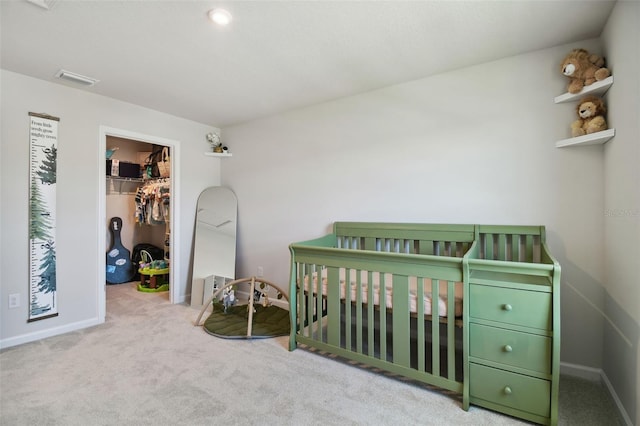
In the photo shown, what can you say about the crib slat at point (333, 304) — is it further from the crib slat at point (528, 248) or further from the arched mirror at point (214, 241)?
the arched mirror at point (214, 241)

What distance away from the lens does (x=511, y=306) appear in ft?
5.09

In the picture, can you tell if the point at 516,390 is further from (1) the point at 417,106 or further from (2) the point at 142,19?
(2) the point at 142,19

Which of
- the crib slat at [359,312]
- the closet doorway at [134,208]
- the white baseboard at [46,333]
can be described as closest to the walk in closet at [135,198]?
the closet doorway at [134,208]

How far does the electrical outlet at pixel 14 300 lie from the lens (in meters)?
2.43

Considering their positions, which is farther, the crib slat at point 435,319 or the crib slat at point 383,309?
the crib slat at point 383,309

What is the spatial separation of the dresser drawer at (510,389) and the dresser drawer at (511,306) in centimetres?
28

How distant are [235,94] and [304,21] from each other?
1.33 metres

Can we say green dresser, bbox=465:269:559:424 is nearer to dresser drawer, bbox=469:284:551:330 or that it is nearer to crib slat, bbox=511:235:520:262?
dresser drawer, bbox=469:284:551:330

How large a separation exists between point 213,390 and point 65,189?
2.33m

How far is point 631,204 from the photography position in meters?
1.47

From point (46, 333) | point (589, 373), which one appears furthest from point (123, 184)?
point (589, 373)

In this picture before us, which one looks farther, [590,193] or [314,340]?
[314,340]

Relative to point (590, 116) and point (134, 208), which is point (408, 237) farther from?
point (134, 208)

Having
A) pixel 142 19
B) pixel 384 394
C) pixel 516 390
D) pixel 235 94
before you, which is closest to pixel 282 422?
pixel 384 394
